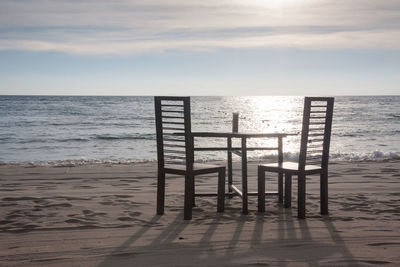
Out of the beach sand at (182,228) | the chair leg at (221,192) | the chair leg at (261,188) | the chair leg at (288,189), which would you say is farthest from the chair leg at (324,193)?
the chair leg at (221,192)

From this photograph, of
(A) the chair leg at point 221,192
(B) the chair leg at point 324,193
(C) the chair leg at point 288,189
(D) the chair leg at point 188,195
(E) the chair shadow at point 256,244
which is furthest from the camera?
(C) the chair leg at point 288,189

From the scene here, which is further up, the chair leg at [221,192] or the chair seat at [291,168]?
the chair seat at [291,168]

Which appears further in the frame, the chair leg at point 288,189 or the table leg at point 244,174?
the chair leg at point 288,189

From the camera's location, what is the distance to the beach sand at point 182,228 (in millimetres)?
3602

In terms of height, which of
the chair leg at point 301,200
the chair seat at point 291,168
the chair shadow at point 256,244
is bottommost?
the chair shadow at point 256,244

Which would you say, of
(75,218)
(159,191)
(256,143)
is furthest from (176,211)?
(256,143)

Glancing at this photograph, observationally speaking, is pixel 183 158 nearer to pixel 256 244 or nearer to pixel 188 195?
pixel 188 195

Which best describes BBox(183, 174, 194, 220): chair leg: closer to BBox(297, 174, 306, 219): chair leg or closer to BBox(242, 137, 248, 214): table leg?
BBox(242, 137, 248, 214): table leg

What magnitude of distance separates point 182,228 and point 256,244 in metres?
0.85

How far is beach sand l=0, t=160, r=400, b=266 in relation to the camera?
11.8 ft

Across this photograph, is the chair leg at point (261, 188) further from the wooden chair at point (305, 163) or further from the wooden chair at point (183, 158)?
the wooden chair at point (183, 158)

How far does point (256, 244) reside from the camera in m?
3.95

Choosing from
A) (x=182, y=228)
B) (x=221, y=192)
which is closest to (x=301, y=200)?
(x=221, y=192)

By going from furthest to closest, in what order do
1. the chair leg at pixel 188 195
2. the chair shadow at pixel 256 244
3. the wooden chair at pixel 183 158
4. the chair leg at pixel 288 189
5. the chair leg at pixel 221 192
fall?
the chair leg at pixel 288 189
the chair leg at pixel 221 192
the chair leg at pixel 188 195
the wooden chair at pixel 183 158
the chair shadow at pixel 256 244
